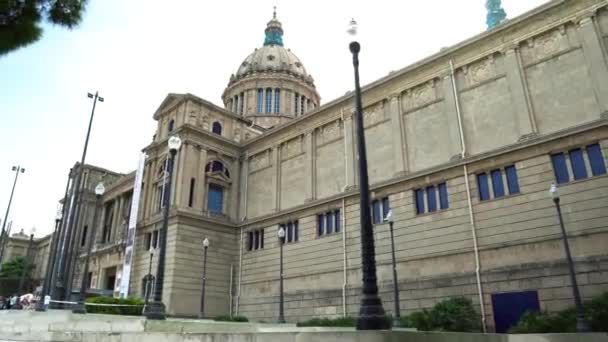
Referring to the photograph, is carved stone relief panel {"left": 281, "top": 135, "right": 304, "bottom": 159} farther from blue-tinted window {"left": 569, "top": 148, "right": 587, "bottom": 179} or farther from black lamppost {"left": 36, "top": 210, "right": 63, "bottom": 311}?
blue-tinted window {"left": 569, "top": 148, "right": 587, "bottom": 179}

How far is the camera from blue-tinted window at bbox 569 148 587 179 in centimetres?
2122

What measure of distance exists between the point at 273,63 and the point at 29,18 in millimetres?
59792

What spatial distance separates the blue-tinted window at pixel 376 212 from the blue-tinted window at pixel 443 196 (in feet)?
14.3

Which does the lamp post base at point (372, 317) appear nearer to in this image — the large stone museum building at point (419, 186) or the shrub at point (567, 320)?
the shrub at point (567, 320)

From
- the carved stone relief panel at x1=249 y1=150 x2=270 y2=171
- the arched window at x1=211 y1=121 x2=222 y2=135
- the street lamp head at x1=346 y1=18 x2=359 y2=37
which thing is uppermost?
the arched window at x1=211 y1=121 x2=222 y2=135

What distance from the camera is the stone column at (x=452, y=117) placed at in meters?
26.2

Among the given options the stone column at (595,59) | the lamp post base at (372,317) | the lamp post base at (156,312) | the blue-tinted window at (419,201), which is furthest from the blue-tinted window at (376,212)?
the lamp post base at (372,317)

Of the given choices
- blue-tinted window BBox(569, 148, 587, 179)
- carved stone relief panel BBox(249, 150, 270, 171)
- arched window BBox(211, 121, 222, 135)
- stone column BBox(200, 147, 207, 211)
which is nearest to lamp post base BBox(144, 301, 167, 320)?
blue-tinted window BBox(569, 148, 587, 179)

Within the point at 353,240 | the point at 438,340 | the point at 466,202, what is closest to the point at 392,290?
the point at 353,240

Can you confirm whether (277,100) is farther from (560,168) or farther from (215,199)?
(560,168)

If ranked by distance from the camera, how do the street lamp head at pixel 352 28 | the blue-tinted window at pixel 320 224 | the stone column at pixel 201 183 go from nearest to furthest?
the street lamp head at pixel 352 28 < the blue-tinted window at pixel 320 224 < the stone column at pixel 201 183

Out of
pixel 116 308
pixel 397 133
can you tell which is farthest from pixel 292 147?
pixel 116 308

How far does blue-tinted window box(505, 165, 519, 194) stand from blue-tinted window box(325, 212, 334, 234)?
496 inches

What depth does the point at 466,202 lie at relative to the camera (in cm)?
2458
